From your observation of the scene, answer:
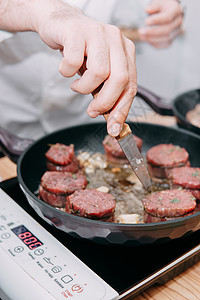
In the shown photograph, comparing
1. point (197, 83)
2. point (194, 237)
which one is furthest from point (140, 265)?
point (197, 83)

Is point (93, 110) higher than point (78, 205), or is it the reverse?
point (93, 110)

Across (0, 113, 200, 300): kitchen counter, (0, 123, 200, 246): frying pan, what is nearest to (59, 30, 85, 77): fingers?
(0, 123, 200, 246): frying pan

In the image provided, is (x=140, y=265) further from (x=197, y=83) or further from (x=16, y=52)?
(x=197, y=83)

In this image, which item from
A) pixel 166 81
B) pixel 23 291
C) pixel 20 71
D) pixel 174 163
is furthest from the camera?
pixel 166 81

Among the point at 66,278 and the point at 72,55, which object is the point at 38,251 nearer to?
the point at 66,278

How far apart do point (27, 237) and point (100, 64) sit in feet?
1.55

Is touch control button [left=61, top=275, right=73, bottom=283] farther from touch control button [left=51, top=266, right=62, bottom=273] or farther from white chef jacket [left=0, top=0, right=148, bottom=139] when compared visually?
white chef jacket [left=0, top=0, right=148, bottom=139]

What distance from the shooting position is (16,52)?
1.64 meters

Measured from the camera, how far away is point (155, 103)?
1474mm

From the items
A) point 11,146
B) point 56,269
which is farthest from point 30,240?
point 11,146

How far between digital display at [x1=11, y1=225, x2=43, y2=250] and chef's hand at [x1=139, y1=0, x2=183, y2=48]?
1.09m

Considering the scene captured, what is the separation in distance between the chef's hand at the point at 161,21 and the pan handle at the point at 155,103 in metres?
0.31

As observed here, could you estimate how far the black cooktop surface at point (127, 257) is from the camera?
0.83m

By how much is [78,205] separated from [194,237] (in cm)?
32
